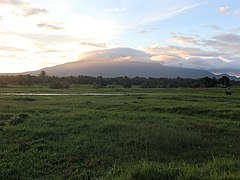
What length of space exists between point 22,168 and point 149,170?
14.4ft

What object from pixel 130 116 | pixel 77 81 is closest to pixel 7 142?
pixel 130 116

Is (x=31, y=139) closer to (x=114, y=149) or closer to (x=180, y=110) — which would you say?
(x=114, y=149)

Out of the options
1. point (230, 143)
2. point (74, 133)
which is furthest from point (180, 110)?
point (74, 133)

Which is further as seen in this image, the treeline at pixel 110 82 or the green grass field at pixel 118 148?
the treeline at pixel 110 82

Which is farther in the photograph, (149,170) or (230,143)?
(230,143)

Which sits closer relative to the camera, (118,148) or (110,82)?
(118,148)

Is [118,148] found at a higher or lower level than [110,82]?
lower

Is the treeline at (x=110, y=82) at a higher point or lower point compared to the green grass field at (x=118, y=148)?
higher

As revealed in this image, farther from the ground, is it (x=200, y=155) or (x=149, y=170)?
(x=149, y=170)

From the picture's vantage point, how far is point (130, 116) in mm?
20906

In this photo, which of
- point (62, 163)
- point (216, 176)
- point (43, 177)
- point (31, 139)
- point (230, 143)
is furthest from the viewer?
point (230, 143)

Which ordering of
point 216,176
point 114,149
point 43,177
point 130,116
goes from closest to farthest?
point 216,176 → point 43,177 → point 114,149 → point 130,116

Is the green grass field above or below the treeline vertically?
below

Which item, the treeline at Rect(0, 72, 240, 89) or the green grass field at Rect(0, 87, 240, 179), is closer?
the green grass field at Rect(0, 87, 240, 179)
